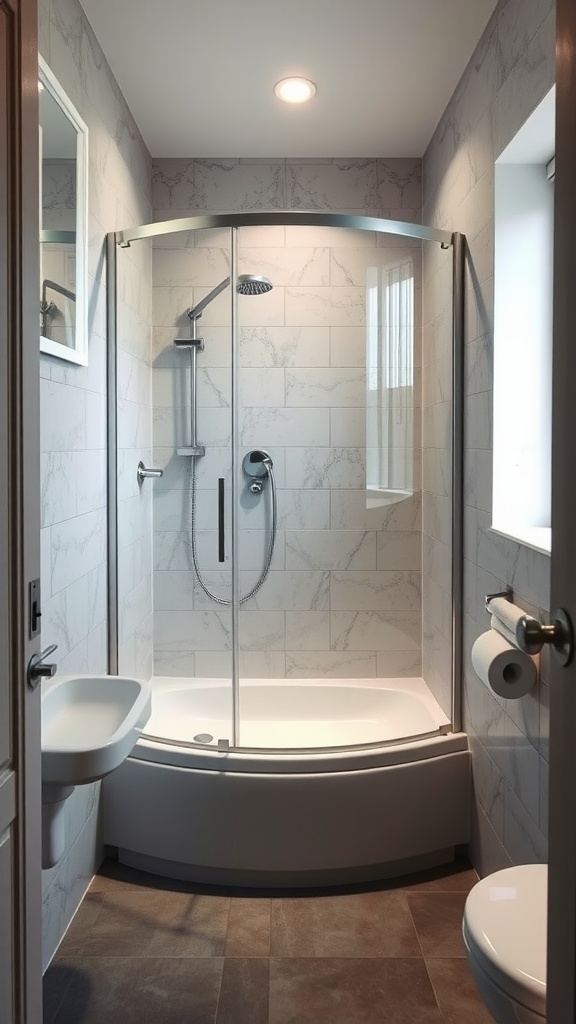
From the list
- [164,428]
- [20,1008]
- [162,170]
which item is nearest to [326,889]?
[20,1008]

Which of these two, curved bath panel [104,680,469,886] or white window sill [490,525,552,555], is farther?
curved bath panel [104,680,469,886]

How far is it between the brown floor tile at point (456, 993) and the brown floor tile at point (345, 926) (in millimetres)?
89

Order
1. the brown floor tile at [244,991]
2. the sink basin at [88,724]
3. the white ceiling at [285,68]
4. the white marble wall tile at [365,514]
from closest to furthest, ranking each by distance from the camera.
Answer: the sink basin at [88,724], the brown floor tile at [244,991], the white ceiling at [285,68], the white marble wall tile at [365,514]

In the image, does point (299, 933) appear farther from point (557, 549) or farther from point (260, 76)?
point (260, 76)

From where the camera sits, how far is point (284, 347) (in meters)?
2.79

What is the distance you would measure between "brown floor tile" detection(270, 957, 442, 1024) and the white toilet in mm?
577

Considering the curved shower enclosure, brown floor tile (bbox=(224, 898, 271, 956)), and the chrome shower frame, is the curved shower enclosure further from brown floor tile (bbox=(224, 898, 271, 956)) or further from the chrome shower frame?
brown floor tile (bbox=(224, 898, 271, 956))

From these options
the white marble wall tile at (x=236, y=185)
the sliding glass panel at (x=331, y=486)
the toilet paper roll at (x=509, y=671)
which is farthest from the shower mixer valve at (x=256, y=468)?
the white marble wall tile at (x=236, y=185)

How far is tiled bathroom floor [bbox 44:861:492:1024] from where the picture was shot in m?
1.80

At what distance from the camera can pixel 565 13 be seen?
35.9 inches

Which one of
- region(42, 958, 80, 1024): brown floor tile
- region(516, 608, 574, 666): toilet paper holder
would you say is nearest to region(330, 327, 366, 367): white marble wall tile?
region(516, 608, 574, 666): toilet paper holder

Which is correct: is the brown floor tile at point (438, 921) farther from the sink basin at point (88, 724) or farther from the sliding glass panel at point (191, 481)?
the sink basin at point (88, 724)

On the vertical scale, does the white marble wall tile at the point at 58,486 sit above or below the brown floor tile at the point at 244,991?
above

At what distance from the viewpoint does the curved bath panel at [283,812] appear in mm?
2338
